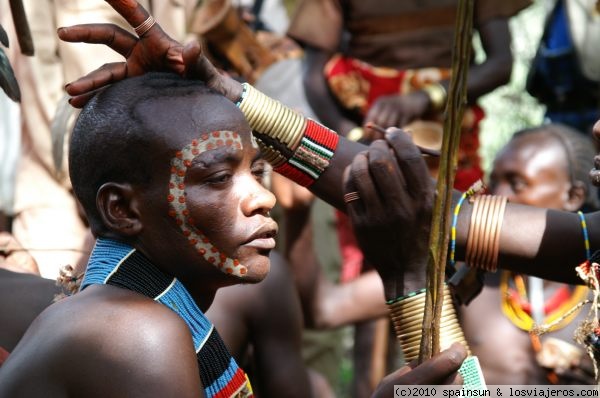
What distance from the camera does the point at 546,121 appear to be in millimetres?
6445

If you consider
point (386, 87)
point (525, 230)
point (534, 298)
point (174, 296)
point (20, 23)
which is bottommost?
point (534, 298)

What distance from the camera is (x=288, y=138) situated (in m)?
3.11

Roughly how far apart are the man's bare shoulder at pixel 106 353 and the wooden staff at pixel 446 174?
60cm

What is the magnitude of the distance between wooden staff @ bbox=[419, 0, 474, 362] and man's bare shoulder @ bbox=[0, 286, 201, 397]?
60 cm

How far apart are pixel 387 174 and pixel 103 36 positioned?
0.85m

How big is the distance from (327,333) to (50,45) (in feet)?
8.69

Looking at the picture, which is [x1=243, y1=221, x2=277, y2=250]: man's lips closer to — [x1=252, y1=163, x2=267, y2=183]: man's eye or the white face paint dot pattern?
the white face paint dot pattern

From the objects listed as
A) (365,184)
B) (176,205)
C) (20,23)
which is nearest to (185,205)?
(176,205)

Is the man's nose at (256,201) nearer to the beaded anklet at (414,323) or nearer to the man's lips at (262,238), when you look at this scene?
Result: the man's lips at (262,238)

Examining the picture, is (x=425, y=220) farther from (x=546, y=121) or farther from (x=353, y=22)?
(x=546, y=121)

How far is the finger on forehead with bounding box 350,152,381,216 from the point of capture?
2.96 m

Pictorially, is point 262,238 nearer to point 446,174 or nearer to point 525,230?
point 446,174

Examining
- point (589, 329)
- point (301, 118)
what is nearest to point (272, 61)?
point (301, 118)

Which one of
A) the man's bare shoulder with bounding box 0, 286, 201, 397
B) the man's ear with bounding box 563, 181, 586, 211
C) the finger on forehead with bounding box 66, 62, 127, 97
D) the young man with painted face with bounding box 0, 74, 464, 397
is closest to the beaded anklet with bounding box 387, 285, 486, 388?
the young man with painted face with bounding box 0, 74, 464, 397
